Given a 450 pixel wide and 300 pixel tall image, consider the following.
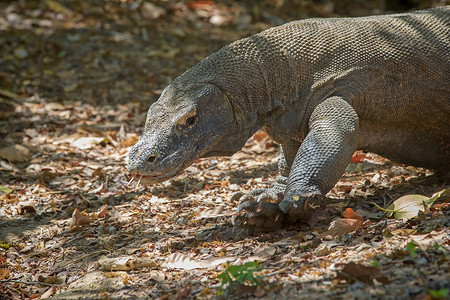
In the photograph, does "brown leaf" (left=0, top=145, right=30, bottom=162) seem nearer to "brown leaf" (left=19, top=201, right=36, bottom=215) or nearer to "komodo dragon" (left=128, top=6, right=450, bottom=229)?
"brown leaf" (left=19, top=201, right=36, bottom=215)

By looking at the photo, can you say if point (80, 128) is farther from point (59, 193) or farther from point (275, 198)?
point (275, 198)

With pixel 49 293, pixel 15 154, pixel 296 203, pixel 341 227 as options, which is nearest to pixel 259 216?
pixel 296 203

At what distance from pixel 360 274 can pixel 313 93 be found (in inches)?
74.0

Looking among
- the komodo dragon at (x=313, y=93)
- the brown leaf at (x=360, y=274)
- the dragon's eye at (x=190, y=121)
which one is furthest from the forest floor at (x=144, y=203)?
the dragon's eye at (x=190, y=121)

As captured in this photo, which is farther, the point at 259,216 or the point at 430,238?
the point at 259,216

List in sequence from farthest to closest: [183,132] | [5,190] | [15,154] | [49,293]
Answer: [15,154] → [5,190] → [183,132] → [49,293]

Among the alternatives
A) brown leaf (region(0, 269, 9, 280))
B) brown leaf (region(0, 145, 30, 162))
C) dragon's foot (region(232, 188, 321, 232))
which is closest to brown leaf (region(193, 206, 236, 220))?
dragon's foot (region(232, 188, 321, 232))

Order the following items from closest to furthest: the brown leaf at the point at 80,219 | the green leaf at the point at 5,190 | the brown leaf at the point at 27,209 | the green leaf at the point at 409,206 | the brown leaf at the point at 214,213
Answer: the green leaf at the point at 409,206 → the brown leaf at the point at 214,213 → the brown leaf at the point at 80,219 → the brown leaf at the point at 27,209 → the green leaf at the point at 5,190

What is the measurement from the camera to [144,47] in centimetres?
921

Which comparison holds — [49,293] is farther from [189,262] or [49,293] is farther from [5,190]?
[5,190]

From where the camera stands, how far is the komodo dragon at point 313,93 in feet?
13.8

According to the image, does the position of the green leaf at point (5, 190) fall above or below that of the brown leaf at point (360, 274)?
below

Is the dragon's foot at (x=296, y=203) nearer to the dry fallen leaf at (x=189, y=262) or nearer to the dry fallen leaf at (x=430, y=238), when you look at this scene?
the dry fallen leaf at (x=189, y=262)

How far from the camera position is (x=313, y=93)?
14.8 feet
